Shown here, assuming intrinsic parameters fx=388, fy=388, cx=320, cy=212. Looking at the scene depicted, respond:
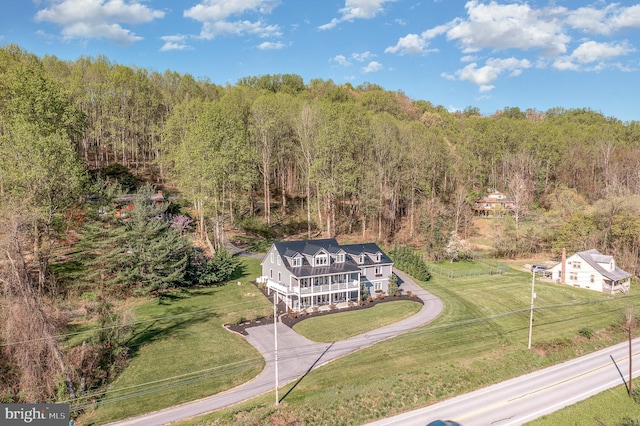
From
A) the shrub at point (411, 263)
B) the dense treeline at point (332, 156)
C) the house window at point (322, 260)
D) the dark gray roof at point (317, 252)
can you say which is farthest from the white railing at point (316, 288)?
the dense treeline at point (332, 156)

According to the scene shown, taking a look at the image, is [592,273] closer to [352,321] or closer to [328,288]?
[352,321]

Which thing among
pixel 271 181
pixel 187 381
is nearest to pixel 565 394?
pixel 187 381

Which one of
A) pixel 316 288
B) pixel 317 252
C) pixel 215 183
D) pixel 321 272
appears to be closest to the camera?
pixel 316 288

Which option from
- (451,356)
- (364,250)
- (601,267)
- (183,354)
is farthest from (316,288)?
(601,267)

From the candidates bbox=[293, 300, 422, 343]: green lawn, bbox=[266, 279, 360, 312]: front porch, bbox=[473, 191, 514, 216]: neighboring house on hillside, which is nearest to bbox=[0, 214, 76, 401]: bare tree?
bbox=[293, 300, 422, 343]: green lawn

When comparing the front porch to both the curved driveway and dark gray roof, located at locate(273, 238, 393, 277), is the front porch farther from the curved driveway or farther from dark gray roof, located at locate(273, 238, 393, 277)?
the curved driveway

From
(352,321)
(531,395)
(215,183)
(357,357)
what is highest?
(215,183)
